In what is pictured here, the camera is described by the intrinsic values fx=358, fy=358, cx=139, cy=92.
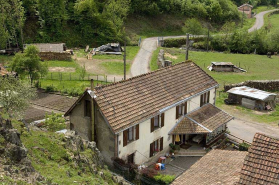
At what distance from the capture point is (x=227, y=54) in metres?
73.8

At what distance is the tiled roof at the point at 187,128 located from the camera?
31.2 m

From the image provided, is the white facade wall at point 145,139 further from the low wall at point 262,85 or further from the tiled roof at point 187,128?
the low wall at point 262,85

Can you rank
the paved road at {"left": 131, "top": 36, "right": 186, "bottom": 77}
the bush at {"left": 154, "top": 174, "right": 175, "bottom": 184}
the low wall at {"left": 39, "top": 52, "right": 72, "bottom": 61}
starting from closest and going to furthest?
the bush at {"left": 154, "top": 174, "right": 175, "bottom": 184}, the paved road at {"left": 131, "top": 36, "right": 186, "bottom": 77}, the low wall at {"left": 39, "top": 52, "right": 72, "bottom": 61}

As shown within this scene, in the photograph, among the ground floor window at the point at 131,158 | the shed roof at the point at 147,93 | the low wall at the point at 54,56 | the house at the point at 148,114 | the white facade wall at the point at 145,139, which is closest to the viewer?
the house at the point at 148,114

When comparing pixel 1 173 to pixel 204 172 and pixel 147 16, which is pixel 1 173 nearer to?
pixel 204 172

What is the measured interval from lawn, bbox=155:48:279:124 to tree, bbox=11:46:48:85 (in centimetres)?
2284

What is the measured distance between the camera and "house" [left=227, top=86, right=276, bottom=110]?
1722 inches

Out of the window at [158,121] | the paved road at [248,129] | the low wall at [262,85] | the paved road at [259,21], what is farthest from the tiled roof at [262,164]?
the paved road at [259,21]

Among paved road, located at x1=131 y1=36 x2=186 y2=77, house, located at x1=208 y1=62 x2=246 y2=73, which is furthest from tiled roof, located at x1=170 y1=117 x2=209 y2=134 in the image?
house, located at x1=208 y1=62 x2=246 y2=73

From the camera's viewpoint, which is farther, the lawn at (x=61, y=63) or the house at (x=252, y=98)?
the lawn at (x=61, y=63)

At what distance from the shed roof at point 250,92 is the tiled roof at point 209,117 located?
10.5m

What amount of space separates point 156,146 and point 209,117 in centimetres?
668

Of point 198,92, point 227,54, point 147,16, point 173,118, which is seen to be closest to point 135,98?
point 173,118

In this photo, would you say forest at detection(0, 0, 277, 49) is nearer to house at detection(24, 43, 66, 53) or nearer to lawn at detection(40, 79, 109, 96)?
house at detection(24, 43, 66, 53)
